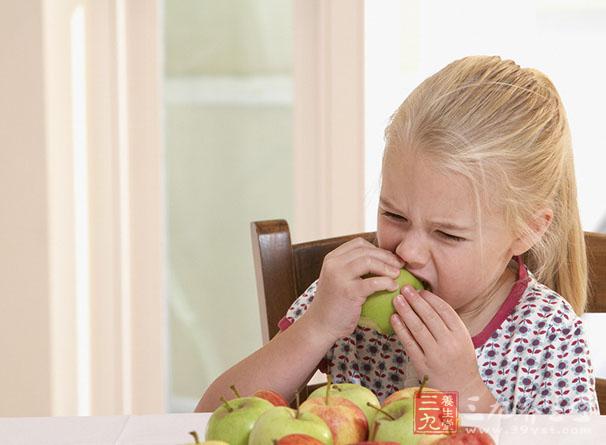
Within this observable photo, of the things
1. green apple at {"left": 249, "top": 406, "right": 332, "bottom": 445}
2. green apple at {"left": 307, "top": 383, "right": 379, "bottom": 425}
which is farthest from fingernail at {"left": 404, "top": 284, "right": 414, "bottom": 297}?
green apple at {"left": 249, "top": 406, "right": 332, "bottom": 445}

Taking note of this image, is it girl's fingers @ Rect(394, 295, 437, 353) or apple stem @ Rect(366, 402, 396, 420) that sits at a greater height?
apple stem @ Rect(366, 402, 396, 420)

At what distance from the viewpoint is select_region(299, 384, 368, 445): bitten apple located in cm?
83

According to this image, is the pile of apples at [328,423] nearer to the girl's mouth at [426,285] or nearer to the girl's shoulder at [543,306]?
the girl's mouth at [426,285]

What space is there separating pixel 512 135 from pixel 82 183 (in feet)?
5.23

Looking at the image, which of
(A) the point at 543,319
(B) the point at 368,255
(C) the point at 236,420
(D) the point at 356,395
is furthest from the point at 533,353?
(C) the point at 236,420

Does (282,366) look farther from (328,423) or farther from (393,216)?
(328,423)

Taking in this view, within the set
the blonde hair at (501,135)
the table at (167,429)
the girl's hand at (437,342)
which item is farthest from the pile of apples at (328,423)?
the blonde hair at (501,135)

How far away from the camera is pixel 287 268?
4.52 feet

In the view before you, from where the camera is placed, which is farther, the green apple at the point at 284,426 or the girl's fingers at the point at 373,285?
the girl's fingers at the point at 373,285

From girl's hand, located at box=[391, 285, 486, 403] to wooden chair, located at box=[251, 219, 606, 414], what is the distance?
0.21 metres

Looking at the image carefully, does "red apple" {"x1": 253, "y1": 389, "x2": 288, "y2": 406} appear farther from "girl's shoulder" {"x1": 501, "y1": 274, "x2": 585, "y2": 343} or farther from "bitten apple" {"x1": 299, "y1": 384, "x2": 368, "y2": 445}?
"girl's shoulder" {"x1": 501, "y1": 274, "x2": 585, "y2": 343}

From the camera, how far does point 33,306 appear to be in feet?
8.05

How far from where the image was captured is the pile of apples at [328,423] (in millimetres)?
784

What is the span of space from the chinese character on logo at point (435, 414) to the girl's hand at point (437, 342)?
0.31 meters
